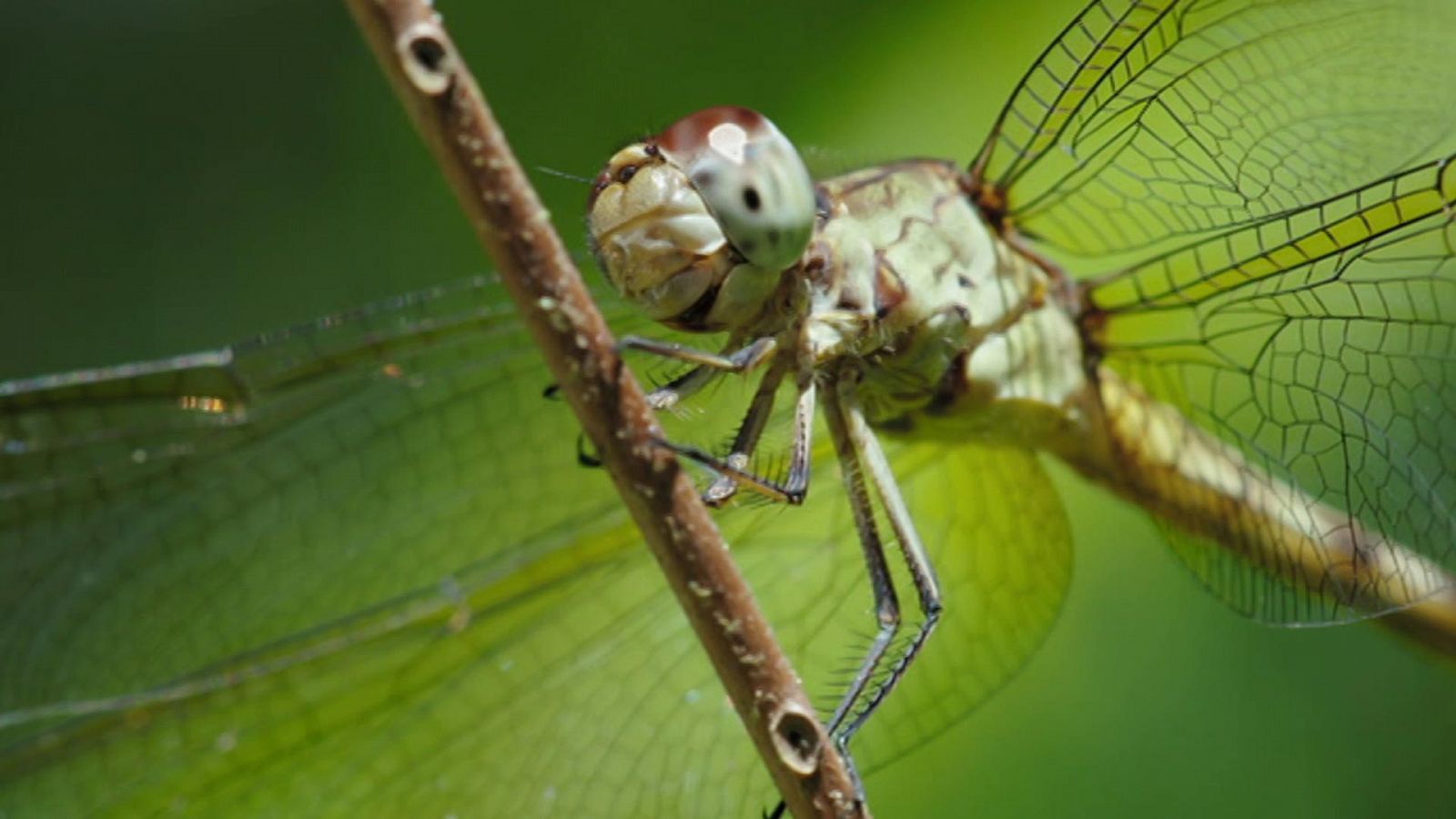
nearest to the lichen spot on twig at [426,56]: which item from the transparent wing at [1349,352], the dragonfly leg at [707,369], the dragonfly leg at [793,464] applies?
the dragonfly leg at [793,464]

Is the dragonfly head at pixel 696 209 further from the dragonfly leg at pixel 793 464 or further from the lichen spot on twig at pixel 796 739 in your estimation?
the lichen spot on twig at pixel 796 739

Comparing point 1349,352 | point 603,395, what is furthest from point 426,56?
point 1349,352

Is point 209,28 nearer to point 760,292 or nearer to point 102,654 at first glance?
point 102,654

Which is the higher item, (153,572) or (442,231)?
(442,231)

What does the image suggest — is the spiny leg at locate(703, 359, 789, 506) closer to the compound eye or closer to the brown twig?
the compound eye

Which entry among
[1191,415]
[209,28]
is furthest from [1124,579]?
[209,28]
